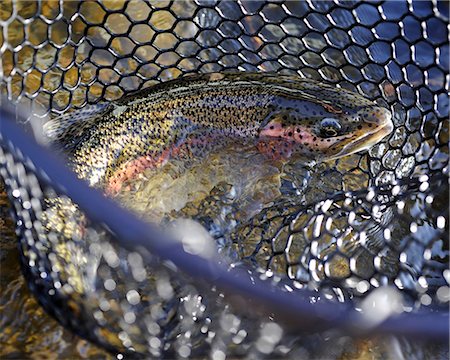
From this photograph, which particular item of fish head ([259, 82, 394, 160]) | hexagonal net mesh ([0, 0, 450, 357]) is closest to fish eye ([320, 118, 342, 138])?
fish head ([259, 82, 394, 160])

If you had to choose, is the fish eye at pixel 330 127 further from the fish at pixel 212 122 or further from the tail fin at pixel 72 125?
the tail fin at pixel 72 125

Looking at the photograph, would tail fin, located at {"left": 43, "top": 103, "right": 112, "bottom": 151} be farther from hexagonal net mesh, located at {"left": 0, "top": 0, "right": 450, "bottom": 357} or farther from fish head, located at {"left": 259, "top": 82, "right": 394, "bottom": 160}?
fish head, located at {"left": 259, "top": 82, "right": 394, "bottom": 160}

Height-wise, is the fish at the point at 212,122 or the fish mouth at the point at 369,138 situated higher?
the fish at the point at 212,122

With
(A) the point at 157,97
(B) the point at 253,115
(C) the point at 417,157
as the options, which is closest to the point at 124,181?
(A) the point at 157,97

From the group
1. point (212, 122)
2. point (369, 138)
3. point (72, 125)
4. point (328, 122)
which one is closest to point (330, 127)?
point (328, 122)

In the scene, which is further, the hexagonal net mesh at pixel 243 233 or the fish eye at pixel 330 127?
the fish eye at pixel 330 127

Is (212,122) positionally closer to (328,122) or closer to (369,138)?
(328,122)

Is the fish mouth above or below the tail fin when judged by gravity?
below

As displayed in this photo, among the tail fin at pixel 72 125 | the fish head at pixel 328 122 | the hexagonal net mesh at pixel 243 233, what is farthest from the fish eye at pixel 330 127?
the tail fin at pixel 72 125
